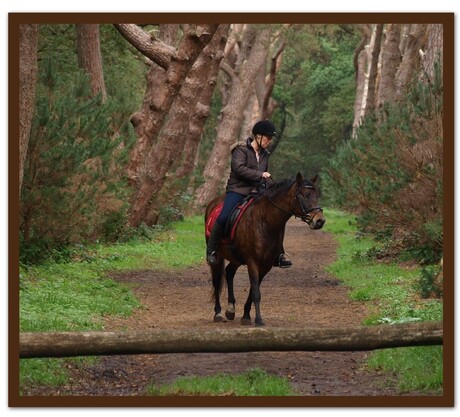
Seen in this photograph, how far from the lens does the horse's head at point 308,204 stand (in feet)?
42.2

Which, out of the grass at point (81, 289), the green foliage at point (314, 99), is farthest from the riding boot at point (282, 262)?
the green foliage at point (314, 99)

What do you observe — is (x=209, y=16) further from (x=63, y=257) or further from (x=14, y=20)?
(x=63, y=257)

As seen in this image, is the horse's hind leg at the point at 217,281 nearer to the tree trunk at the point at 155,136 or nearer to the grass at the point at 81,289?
the grass at the point at 81,289

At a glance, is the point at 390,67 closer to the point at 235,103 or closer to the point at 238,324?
the point at 235,103

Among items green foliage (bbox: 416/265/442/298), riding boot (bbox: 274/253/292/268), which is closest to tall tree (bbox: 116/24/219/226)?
riding boot (bbox: 274/253/292/268)

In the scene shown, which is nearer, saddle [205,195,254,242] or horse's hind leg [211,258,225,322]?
saddle [205,195,254,242]

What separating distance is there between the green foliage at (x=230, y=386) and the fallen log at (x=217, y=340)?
3.01 ft

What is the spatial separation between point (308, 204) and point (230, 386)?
3812 mm

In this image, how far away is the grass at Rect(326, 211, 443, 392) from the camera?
33.4ft

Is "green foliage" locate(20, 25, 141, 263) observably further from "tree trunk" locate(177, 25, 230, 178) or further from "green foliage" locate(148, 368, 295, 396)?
"green foliage" locate(148, 368, 295, 396)

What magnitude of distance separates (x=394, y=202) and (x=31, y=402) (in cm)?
1156

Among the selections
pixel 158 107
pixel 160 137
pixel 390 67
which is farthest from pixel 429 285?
→ pixel 390 67

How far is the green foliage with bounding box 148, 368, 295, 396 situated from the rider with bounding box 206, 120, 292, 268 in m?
3.89

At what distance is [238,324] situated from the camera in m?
14.4
